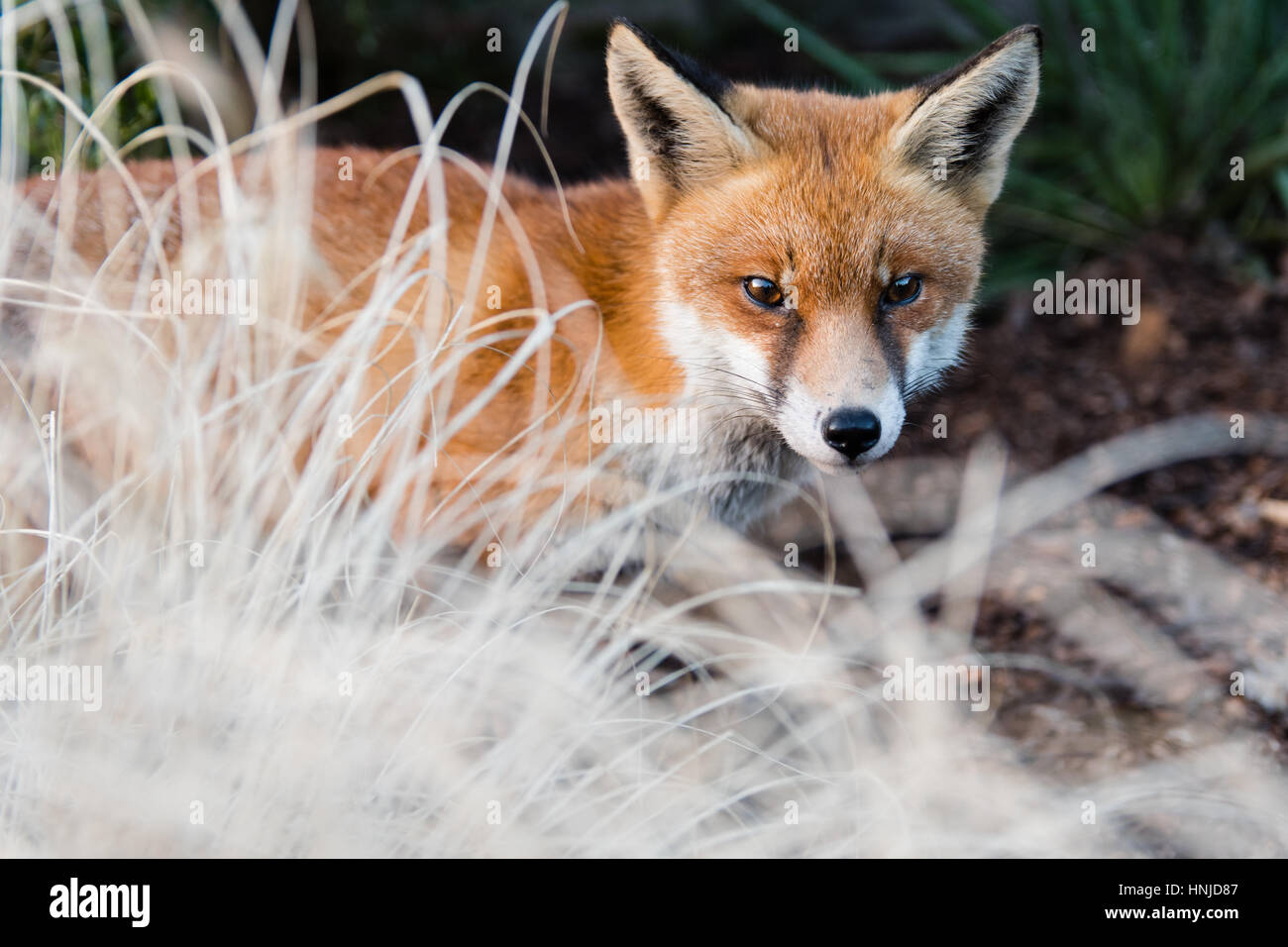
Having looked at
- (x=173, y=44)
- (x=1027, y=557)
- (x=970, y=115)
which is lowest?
(x=1027, y=557)

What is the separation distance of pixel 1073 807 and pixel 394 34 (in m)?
5.34

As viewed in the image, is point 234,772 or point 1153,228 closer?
point 234,772

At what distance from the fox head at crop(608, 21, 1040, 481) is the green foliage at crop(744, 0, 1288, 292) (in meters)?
2.39

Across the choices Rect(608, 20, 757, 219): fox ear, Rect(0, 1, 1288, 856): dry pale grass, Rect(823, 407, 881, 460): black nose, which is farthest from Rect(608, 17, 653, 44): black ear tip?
Answer: Rect(823, 407, 881, 460): black nose

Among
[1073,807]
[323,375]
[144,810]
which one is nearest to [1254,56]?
[1073,807]

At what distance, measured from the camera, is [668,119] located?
2975mm

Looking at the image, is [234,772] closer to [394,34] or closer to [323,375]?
[323,375]

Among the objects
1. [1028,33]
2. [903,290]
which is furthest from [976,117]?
[903,290]

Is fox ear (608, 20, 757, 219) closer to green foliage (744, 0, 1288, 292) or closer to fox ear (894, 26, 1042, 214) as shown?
fox ear (894, 26, 1042, 214)

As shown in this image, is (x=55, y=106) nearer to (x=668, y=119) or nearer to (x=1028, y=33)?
(x=668, y=119)

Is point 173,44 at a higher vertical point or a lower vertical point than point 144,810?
higher

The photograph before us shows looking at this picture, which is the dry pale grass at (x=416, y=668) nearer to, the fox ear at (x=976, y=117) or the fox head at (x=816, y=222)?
the fox head at (x=816, y=222)

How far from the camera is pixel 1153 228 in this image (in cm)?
539

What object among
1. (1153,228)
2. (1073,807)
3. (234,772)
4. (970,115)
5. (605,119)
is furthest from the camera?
(605,119)
